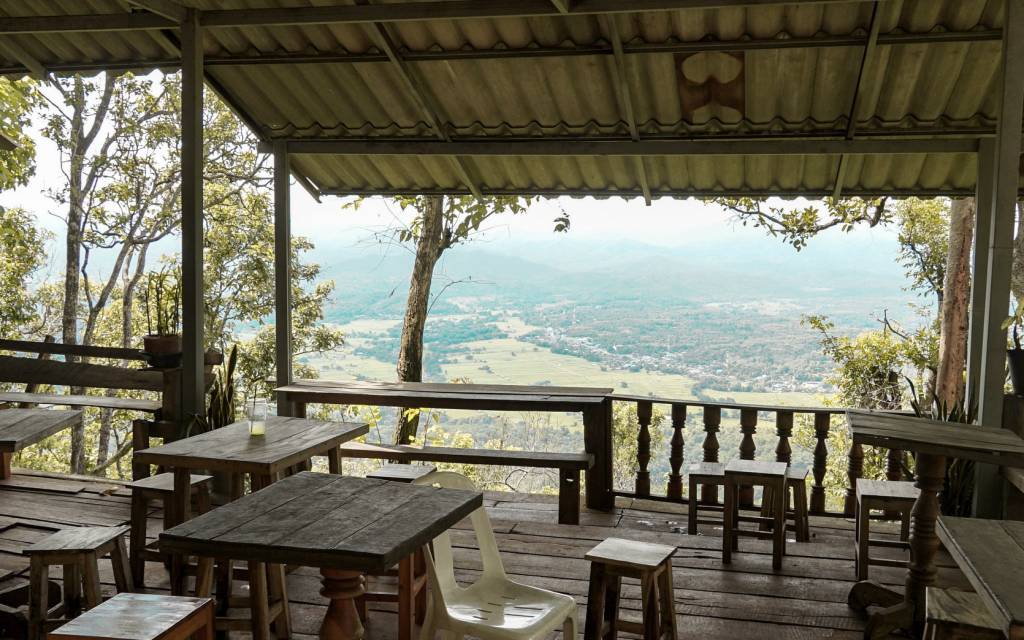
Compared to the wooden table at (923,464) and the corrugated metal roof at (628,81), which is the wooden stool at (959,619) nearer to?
the wooden table at (923,464)

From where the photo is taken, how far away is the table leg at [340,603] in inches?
104

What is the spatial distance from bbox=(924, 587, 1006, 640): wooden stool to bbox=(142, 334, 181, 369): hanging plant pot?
445 centimetres

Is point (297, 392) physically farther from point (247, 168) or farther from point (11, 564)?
point (247, 168)

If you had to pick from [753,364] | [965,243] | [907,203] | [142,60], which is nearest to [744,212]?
[907,203]

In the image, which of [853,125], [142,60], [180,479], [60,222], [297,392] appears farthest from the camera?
[60,222]

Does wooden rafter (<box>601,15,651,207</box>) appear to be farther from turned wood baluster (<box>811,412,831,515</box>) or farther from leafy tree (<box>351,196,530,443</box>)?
leafy tree (<box>351,196,530,443</box>)

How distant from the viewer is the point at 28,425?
3.85 meters

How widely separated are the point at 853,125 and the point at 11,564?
5.34 metres

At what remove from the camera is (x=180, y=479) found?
3.95m

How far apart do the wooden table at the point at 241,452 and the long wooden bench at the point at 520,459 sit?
1.37 meters

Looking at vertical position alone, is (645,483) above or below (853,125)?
below

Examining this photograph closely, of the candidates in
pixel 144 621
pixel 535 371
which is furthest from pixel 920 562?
pixel 535 371

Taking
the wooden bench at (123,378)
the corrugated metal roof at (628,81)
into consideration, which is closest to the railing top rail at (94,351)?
the wooden bench at (123,378)

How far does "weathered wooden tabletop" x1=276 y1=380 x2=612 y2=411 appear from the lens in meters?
5.58
